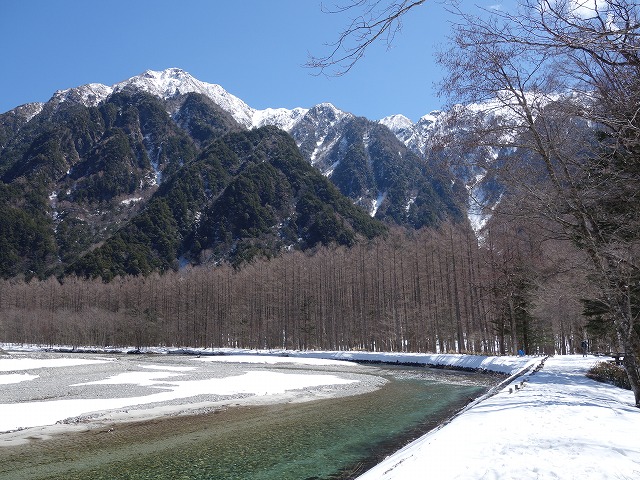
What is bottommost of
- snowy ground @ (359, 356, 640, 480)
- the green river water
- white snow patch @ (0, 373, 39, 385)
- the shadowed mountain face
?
white snow patch @ (0, 373, 39, 385)

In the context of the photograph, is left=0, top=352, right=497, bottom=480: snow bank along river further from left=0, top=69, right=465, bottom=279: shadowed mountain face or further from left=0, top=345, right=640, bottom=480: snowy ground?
left=0, top=69, right=465, bottom=279: shadowed mountain face

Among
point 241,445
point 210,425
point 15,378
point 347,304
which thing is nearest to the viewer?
point 241,445

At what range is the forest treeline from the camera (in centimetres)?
3728

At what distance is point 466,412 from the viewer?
1084 cm

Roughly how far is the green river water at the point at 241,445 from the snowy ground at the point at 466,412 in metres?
1.79

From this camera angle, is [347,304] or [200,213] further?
[200,213]

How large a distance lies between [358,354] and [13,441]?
39.1m

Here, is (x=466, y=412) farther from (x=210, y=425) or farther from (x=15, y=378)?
(x=15, y=378)

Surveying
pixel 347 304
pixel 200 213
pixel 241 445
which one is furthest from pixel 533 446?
pixel 200 213

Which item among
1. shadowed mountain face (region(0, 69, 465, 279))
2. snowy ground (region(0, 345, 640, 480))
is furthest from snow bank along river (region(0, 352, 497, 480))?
shadowed mountain face (region(0, 69, 465, 279))

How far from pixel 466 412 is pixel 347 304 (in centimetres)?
4980

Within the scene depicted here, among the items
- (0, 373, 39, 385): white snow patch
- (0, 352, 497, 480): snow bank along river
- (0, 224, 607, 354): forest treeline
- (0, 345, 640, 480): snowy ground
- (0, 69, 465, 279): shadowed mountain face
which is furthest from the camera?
(0, 69, 465, 279): shadowed mountain face

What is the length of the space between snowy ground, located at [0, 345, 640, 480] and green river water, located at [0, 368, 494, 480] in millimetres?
1788

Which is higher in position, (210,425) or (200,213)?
(200,213)
